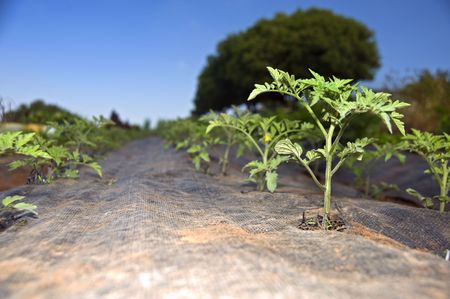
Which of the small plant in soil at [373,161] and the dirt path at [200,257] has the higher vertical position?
the small plant in soil at [373,161]

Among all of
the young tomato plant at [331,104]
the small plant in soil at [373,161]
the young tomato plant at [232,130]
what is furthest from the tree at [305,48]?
the young tomato plant at [331,104]

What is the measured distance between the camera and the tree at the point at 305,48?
20.0m

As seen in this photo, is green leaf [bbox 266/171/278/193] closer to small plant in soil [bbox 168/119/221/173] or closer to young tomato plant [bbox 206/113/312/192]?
young tomato plant [bbox 206/113/312/192]

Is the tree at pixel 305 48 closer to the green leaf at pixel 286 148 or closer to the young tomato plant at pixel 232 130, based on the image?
the young tomato plant at pixel 232 130

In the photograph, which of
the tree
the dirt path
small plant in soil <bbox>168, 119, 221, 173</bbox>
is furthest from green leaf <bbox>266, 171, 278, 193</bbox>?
the tree

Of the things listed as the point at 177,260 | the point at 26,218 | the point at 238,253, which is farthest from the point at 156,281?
the point at 26,218

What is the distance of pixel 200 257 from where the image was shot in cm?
144

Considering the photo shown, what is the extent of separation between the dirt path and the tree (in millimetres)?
18278

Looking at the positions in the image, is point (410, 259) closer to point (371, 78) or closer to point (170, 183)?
point (170, 183)

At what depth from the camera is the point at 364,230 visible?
7.20ft

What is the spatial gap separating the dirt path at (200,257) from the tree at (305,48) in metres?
18.3

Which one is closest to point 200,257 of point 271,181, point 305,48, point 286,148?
point 286,148

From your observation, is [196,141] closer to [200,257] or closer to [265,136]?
[265,136]

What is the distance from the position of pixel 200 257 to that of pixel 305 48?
65.1 feet
